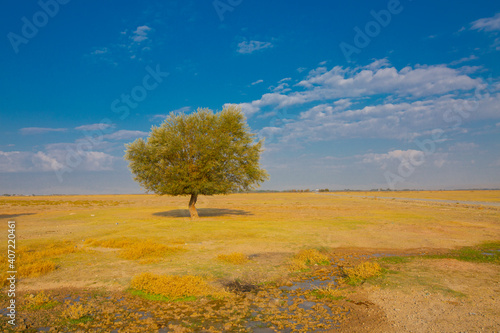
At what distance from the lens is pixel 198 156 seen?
34.8 metres

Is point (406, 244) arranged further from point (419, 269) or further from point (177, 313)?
point (177, 313)

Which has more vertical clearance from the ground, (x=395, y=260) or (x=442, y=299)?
(x=442, y=299)

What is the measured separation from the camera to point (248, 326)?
7930mm

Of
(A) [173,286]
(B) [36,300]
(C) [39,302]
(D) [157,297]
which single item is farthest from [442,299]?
(B) [36,300]

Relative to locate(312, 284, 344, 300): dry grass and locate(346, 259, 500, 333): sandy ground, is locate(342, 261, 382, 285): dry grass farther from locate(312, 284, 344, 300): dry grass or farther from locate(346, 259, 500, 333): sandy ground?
locate(312, 284, 344, 300): dry grass

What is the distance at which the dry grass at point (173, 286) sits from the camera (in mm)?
10359

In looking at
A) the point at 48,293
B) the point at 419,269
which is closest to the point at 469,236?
the point at 419,269

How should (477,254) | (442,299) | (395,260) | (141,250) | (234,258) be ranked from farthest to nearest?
(477,254)
(141,250)
(395,260)
(234,258)
(442,299)

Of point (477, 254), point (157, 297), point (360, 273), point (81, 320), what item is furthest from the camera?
point (477, 254)

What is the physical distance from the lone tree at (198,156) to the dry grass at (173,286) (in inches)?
861

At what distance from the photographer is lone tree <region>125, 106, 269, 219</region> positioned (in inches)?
1334

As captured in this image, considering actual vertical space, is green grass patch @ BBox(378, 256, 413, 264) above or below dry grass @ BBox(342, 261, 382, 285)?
below

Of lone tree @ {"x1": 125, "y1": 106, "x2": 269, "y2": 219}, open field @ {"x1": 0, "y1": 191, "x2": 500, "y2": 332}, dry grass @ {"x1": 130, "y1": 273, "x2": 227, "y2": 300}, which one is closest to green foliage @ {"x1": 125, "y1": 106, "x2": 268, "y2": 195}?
lone tree @ {"x1": 125, "y1": 106, "x2": 269, "y2": 219}

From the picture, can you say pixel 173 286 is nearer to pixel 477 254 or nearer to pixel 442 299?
pixel 442 299
